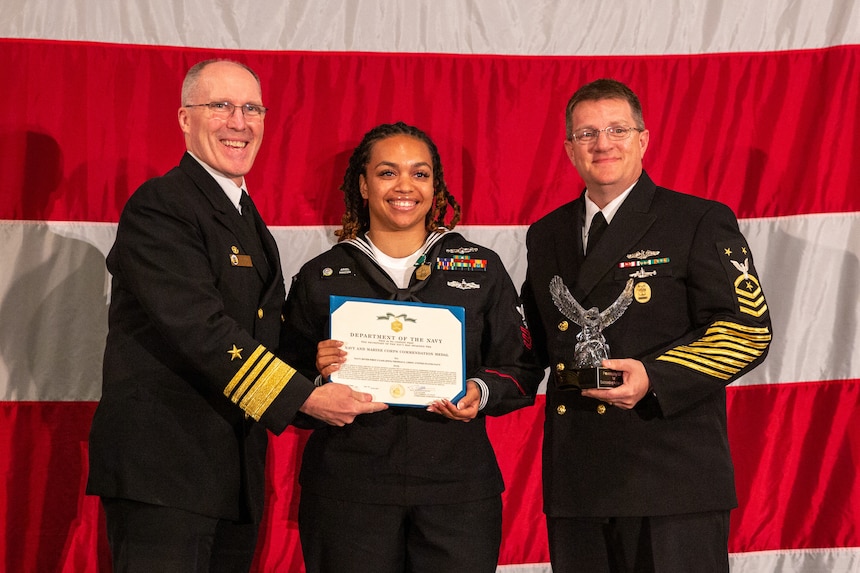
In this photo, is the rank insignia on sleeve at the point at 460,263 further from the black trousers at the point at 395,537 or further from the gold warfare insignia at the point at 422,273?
the black trousers at the point at 395,537

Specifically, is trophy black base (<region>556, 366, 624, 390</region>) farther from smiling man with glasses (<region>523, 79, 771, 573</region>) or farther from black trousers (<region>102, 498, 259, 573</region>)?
black trousers (<region>102, 498, 259, 573</region>)

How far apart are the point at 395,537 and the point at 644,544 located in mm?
611

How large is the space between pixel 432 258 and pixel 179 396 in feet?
2.47

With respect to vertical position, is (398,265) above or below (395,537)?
above

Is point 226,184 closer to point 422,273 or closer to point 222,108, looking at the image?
point 222,108

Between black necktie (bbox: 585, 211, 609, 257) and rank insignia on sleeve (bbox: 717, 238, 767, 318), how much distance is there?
1.02 feet

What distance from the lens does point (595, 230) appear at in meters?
2.39

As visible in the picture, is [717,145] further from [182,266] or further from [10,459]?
[10,459]

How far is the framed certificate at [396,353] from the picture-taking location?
7.15 ft

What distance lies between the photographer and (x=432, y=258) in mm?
2416

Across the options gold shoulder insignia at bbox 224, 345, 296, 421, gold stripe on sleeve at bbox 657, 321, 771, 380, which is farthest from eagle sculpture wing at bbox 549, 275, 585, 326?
gold shoulder insignia at bbox 224, 345, 296, 421

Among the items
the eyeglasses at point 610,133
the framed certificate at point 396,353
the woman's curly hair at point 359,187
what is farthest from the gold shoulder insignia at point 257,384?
the eyeglasses at point 610,133

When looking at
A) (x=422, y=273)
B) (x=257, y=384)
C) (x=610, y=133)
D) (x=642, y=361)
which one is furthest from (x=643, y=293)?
(x=257, y=384)

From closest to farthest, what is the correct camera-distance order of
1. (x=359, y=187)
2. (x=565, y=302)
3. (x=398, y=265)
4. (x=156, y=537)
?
(x=156, y=537)
(x=565, y=302)
(x=398, y=265)
(x=359, y=187)
